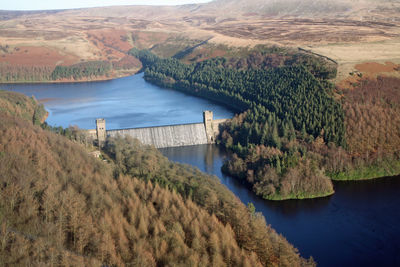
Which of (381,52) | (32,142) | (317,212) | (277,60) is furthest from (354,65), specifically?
(32,142)

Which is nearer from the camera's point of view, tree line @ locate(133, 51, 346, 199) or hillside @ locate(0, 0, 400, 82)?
tree line @ locate(133, 51, 346, 199)

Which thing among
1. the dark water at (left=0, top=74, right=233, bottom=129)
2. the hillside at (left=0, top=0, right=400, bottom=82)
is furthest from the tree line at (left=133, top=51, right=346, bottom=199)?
the hillside at (left=0, top=0, right=400, bottom=82)

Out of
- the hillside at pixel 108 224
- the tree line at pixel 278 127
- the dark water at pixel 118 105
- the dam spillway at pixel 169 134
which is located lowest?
the dark water at pixel 118 105

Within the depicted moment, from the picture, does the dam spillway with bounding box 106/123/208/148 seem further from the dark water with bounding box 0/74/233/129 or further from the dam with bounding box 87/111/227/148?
the dark water with bounding box 0/74/233/129

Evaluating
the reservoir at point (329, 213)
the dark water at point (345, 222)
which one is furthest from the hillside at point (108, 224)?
the reservoir at point (329, 213)

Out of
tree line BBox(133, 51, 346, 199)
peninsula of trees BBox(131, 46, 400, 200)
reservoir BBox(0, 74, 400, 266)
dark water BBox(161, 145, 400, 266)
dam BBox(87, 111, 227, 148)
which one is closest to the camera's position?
dark water BBox(161, 145, 400, 266)

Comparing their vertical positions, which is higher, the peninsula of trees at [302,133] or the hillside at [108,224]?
the hillside at [108,224]

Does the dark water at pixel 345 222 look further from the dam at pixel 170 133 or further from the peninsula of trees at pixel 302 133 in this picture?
the dam at pixel 170 133
